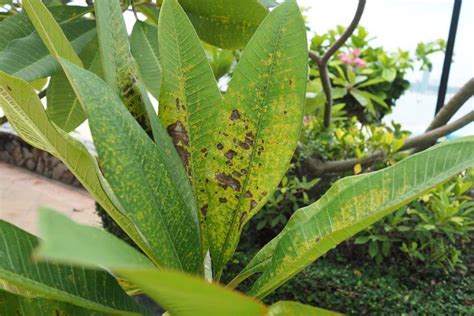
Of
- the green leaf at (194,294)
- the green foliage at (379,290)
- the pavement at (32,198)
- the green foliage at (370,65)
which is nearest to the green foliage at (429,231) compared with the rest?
the green foliage at (379,290)

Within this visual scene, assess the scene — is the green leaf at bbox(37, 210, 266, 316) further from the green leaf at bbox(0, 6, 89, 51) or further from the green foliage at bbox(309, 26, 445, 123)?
the green foliage at bbox(309, 26, 445, 123)

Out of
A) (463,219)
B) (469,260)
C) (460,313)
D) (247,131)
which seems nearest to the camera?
(247,131)

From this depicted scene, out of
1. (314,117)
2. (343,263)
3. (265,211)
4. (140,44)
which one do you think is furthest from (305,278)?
(140,44)

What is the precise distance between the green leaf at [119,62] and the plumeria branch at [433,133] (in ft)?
3.04

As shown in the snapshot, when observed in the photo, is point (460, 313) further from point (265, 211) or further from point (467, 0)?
point (467, 0)

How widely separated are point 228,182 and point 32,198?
4207mm

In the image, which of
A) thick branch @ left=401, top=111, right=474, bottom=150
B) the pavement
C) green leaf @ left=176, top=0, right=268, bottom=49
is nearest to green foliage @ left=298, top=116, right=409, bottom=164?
thick branch @ left=401, top=111, right=474, bottom=150

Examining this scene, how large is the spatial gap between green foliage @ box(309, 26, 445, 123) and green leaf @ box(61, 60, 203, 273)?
2.31 m

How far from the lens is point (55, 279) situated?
359 millimetres

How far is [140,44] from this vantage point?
2.76 feet

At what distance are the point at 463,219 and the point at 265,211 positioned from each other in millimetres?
709

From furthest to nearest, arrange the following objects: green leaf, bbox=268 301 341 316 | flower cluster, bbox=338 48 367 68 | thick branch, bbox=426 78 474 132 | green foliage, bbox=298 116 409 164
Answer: flower cluster, bbox=338 48 367 68 < green foliage, bbox=298 116 409 164 < thick branch, bbox=426 78 474 132 < green leaf, bbox=268 301 341 316

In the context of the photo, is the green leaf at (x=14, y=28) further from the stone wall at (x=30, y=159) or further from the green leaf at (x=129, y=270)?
the stone wall at (x=30, y=159)

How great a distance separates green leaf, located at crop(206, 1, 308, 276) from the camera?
466 mm
